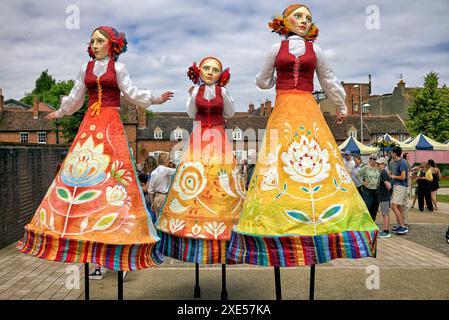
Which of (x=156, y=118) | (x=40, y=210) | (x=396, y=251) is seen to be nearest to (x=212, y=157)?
(x=40, y=210)

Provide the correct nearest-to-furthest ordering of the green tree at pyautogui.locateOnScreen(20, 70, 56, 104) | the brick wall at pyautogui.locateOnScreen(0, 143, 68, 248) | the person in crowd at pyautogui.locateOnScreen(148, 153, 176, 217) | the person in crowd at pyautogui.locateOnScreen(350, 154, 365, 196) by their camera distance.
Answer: the person in crowd at pyautogui.locateOnScreen(148, 153, 176, 217) < the brick wall at pyautogui.locateOnScreen(0, 143, 68, 248) < the person in crowd at pyautogui.locateOnScreen(350, 154, 365, 196) < the green tree at pyautogui.locateOnScreen(20, 70, 56, 104)

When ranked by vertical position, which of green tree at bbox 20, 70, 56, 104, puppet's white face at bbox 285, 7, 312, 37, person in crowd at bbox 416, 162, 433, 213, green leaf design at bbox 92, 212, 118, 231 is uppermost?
green tree at bbox 20, 70, 56, 104

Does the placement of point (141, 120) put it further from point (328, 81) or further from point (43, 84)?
point (328, 81)

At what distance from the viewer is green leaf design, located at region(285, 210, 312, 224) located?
147 inches

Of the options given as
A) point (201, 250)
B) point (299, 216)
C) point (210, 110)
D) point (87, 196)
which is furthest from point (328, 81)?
point (87, 196)

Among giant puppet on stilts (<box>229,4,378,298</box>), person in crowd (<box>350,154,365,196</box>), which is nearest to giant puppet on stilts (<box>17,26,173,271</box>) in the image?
giant puppet on stilts (<box>229,4,378,298</box>)

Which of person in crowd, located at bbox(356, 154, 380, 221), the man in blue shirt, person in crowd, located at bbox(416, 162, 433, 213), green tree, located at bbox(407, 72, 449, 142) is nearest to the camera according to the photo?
the man in blue shirt

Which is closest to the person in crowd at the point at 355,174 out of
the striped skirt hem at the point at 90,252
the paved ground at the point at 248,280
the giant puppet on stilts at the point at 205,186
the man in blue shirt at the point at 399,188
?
the man in blue shirt at the point at 399,188

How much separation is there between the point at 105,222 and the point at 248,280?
3161 mm

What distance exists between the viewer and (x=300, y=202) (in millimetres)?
3801

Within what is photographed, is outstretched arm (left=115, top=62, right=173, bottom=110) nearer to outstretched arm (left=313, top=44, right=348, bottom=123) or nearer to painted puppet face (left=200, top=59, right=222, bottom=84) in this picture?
painted puppet face (left=200, top=59, right=222, bottom=84)

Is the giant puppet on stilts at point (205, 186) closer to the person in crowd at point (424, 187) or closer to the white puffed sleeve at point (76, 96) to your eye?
the white puffed sleeve at point (76, 96)

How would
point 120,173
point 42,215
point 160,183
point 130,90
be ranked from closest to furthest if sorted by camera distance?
point 42,215 → point 120,173 → point 130,90 → point 160,183
